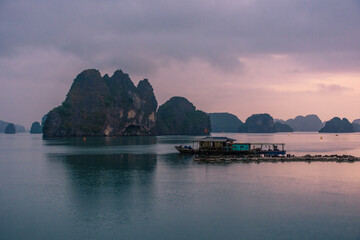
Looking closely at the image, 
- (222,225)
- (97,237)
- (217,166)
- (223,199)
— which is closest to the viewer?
(97,237)

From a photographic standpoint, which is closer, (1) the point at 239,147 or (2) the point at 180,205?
(2) the point at 180,205

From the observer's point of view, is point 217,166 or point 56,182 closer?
point 56,182

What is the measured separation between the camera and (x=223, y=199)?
4381 centimetres

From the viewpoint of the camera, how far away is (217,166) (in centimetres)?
7794

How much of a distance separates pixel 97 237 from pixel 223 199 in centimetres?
1993

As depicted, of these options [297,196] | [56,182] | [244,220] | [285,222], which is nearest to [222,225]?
[244,220]

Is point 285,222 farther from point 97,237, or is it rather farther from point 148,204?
point 97,237

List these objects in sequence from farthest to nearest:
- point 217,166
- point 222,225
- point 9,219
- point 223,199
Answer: point 217,166
point 223,199
point 9,219
point 222,225

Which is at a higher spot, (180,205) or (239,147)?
(239,147)

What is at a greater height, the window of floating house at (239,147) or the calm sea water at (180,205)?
the window of floating house at (239,147)

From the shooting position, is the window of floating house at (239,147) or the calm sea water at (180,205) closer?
the calm sea water at (180,205)

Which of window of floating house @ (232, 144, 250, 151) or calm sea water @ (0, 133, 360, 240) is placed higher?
window of floating house @ (232, 144, 250, 151)

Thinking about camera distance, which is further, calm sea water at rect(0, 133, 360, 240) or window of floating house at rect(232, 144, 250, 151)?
window of floating house at rect(232, 144, 250, 151)

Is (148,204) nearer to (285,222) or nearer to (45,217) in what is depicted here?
(45,217)
